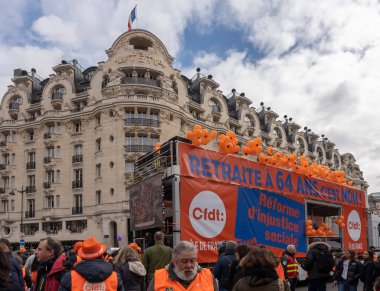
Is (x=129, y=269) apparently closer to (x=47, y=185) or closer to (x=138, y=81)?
(x=138, y=81)

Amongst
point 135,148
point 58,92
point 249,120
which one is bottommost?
point 135,148

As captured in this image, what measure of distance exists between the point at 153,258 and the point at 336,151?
263 ft

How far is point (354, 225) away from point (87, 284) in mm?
18044

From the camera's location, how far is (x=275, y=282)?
375 cm

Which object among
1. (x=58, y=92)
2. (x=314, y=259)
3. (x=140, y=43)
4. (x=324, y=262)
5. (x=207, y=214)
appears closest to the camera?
(x=324, y=262)

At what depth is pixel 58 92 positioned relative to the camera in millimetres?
44406

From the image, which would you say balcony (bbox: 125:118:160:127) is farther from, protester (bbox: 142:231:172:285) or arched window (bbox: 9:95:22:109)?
protester (bbox: 142:231:172:285)

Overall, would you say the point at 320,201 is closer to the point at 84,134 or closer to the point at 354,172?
the point at 84,134

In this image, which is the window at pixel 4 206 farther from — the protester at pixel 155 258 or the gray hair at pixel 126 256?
the gray hair at pixel 126 256

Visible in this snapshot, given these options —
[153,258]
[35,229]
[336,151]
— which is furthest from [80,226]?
[336,151]

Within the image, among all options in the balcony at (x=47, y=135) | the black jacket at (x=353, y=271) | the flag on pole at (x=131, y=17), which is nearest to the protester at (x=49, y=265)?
the black jacket at (x=353, y=271)

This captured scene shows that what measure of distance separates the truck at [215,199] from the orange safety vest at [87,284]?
22.8 feet

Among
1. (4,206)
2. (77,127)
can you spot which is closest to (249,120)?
(77,127)

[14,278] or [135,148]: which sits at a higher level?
[135,148]
